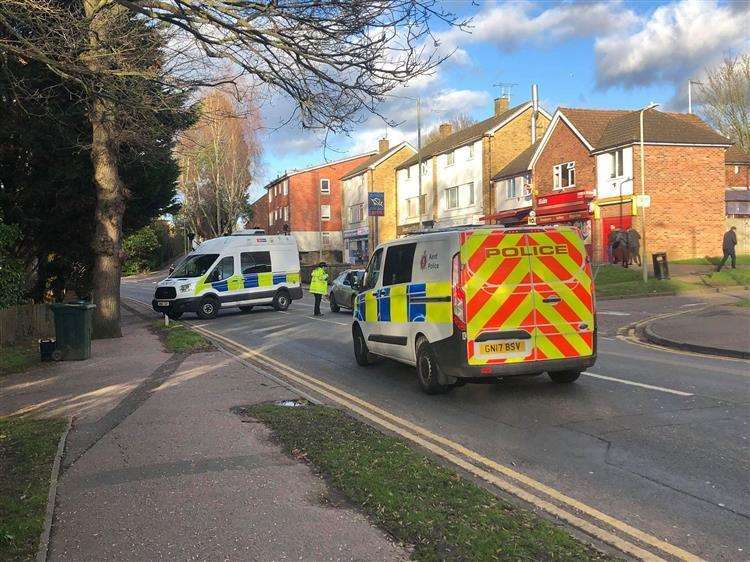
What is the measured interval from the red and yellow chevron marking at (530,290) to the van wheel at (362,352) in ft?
10.9

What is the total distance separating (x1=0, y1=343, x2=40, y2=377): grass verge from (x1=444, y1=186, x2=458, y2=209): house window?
112 ft

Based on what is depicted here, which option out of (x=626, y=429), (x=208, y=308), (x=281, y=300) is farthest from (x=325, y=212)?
(x=626, y=429)

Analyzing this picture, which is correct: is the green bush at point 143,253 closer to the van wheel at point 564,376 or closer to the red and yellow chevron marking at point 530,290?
the van wheel at point 564,376

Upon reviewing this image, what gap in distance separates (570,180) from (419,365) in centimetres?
2888

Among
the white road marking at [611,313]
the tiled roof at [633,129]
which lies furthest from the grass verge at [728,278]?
the tiled roof at [633,129]

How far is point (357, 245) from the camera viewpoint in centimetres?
5828

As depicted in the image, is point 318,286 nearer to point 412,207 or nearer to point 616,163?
point 616,163

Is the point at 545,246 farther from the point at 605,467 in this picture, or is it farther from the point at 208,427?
the point at 208,427

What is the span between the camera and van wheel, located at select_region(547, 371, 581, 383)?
8.21 meters

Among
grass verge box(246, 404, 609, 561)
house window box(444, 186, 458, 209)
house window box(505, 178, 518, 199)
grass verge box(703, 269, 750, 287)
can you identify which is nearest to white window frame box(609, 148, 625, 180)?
house window box(505, 178, 518, 199)

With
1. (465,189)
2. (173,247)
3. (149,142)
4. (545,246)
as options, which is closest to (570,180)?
(465,189)

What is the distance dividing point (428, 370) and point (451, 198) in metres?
38.1

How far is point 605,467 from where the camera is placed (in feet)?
16.7

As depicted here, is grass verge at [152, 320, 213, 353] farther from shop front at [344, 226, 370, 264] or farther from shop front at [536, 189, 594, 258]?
shop front at [344, 226, 370, 264]
